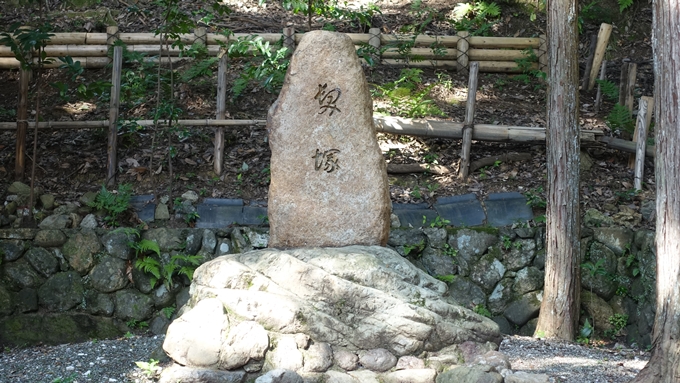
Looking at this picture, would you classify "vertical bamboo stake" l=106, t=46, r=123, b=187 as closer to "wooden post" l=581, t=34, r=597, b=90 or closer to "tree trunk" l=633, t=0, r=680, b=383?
"tree trunk" l=633, t=0, r=680, b=383

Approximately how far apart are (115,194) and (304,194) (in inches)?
126

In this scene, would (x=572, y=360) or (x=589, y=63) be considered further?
(x=589, y=63)

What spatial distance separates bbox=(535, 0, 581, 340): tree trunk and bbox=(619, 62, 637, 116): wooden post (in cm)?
263

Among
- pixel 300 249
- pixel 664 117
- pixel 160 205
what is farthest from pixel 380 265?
pixel 160 205

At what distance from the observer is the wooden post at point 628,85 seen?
31.2 ft

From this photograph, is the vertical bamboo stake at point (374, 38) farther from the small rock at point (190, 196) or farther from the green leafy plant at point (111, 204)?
the green leafy plant at point (111, 204)

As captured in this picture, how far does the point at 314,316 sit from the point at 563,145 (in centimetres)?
336

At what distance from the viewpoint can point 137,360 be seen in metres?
5.94

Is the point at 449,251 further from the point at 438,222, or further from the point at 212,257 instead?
the point at 212,257

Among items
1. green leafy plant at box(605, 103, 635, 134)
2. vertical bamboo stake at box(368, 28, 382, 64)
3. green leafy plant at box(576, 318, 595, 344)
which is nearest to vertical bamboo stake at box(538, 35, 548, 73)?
green leafy plant at box(605, 103, 635, 134)

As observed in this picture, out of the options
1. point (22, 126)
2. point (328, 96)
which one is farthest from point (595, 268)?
point (22, 126)

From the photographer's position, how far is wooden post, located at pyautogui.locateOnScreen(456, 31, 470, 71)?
36.0ft

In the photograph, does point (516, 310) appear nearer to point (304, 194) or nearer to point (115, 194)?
point (304, 194)

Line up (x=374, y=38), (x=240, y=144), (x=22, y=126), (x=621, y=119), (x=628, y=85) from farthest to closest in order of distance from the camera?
(x=374, y=38) < (x=628, y=85) < (x=240, y=144) < (x=621, y=119) < (x=22, y=126)
